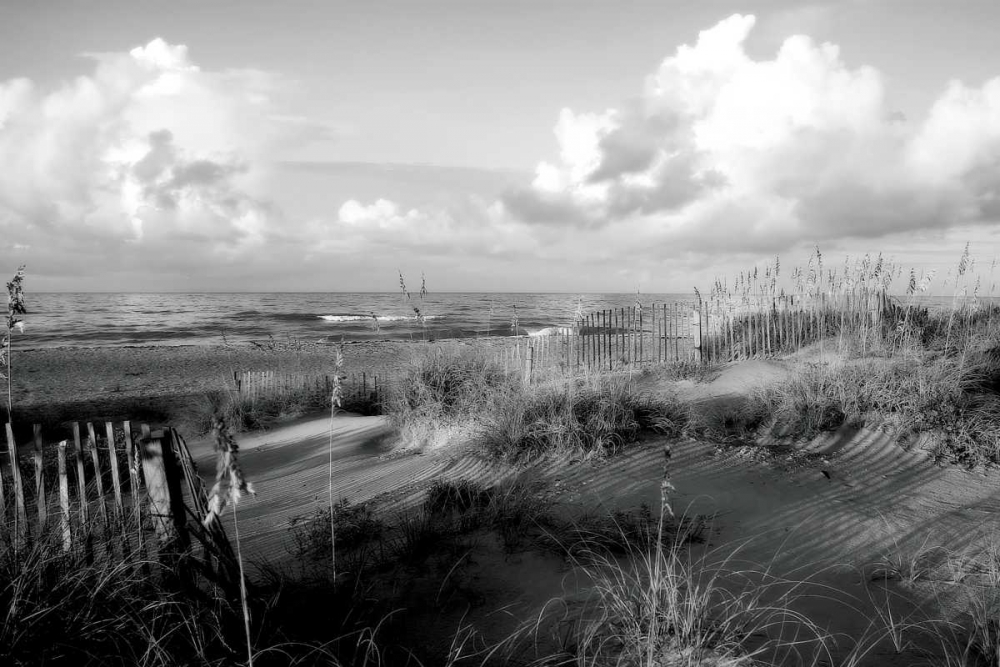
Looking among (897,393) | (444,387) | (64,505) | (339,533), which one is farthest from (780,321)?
(64,505)

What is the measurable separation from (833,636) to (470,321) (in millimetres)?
35946

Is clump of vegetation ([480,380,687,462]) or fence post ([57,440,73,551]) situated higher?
fence post ([57,440,73,551])

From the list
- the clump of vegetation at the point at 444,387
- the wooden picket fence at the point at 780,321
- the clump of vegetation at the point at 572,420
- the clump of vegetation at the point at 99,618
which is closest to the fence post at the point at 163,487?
the clump of vegetation at the point at 99,618

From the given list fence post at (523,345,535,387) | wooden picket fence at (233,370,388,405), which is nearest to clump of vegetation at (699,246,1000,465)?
fence post at (523,345,535,387)

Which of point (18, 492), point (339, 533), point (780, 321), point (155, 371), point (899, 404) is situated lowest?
point (155, 371)

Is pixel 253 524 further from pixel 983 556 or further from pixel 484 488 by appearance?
pixel 983 556

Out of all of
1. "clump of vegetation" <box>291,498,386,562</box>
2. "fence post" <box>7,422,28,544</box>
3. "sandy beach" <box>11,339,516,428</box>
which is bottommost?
"sandy beach" <box>11,339,516,428</box>

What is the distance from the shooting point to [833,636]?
267cm

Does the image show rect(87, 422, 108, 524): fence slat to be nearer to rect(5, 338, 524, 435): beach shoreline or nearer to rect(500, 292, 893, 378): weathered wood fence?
rect(5, 338, 524, 435): beach shoreline

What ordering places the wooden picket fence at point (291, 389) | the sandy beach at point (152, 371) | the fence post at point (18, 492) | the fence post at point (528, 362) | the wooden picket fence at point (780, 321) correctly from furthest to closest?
1. the wooden picket fence at point (780, 321)
2. the sandy beach at point (152, 371)
3. the wooden picket fence at point (291, 389)
4. the fence post at point (528, 362)
5. the fence post at point (18, 492)

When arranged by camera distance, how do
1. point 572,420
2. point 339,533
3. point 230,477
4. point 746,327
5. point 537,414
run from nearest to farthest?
point 230,477 < point 339,533 < point 572,420 < point 537,414 < point 746,327

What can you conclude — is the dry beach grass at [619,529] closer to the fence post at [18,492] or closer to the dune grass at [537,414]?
the dune grass at [537,414]

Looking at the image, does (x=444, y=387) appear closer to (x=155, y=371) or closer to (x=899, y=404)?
(x=899, y=404)


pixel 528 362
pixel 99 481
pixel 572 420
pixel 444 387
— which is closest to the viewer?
pixel 99 481
